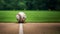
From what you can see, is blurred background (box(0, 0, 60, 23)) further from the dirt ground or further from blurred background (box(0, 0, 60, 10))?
the dirt ground

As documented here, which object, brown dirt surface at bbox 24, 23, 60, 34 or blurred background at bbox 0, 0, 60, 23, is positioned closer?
brown dirt surface at bbox 24, 23, 60, 34

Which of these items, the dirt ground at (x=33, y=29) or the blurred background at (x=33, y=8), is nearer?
the dirt ground at (x=33, y=29)

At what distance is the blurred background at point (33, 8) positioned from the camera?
17.5 metres

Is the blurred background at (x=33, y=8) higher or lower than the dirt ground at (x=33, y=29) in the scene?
higher

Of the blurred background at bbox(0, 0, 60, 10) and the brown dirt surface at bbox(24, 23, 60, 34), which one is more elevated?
the blurred background at bbox(0, 0, 60, 10)

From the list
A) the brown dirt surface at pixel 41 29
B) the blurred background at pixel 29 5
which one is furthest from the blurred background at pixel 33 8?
the brown dirt surface at pixel 41 29

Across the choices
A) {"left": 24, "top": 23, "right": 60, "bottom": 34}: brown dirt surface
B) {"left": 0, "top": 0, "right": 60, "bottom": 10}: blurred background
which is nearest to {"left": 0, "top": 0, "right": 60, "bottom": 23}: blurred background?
{"left": 0, "top": 0, "right": 60, "bottom": 10}: blurred background

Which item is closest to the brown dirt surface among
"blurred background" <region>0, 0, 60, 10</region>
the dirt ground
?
the dirt ground

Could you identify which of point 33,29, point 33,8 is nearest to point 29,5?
point 33,8

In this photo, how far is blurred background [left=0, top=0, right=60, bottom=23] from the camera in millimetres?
17547

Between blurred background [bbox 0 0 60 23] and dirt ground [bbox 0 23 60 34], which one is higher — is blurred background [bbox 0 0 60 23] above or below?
above

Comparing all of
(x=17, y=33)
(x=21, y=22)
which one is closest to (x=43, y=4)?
(x=21, y=22)

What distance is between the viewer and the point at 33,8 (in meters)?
18.1

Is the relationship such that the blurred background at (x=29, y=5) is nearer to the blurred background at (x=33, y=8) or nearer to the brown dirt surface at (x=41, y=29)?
the blurred background at (x=33, y=8)
